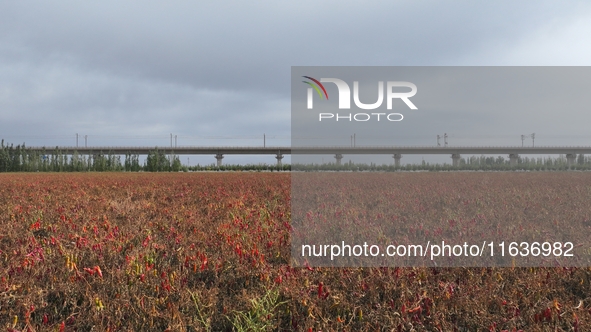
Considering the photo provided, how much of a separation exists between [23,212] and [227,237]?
5179 mm

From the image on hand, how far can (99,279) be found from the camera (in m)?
3.82

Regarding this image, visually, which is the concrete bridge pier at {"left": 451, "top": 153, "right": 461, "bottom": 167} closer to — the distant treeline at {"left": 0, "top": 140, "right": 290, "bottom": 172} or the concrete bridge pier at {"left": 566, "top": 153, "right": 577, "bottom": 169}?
the concrete bridge pier at {"left": 566, "top": 153, "right": 577, "bottom": 169}

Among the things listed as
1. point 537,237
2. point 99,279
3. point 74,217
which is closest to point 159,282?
point 99,279

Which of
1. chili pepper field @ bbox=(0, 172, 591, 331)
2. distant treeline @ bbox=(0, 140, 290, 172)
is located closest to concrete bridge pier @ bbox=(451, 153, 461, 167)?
chili pepper field @ bbox=(0, 172, 591, 331)

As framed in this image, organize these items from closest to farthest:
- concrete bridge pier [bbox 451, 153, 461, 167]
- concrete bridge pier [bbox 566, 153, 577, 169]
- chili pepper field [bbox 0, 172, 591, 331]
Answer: chili pepper field [bbox 0, 172, 591, 331], concrete bridge pier [bbox 451, 153, 461, 167], concrete bridge pier [bbox 566, 153, 577, 169]

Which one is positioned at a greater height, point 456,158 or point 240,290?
point 456,158

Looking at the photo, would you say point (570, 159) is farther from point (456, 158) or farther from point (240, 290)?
point (240, 290)

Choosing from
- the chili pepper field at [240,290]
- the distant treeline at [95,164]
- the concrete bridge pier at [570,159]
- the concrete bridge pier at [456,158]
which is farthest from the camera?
the distant treeline at [95,164]

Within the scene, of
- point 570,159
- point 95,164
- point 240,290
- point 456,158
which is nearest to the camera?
point 240,290

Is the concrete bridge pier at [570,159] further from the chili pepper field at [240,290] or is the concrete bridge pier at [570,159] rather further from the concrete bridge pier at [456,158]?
the chili pepper field at [240,290]

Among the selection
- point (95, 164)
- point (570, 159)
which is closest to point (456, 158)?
point (570, 159)

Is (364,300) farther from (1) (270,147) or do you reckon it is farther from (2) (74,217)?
(1) (270,147)

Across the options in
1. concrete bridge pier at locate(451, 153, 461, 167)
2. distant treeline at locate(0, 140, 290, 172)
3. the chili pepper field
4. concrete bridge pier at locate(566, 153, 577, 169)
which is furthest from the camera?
distant treeline at locate(0, 140, 290, 172)

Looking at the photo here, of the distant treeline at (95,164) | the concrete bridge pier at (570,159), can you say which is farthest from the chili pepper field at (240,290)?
the distant treeline at (95,164)
